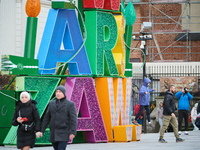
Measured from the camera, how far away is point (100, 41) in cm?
1279

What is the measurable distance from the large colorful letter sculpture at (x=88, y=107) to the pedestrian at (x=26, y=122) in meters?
4.09

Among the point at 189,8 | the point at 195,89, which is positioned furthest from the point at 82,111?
the point at 189,8

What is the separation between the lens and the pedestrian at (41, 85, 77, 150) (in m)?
7.59

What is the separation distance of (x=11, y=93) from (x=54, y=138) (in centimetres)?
422

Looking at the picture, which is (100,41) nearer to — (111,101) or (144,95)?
(111,101)

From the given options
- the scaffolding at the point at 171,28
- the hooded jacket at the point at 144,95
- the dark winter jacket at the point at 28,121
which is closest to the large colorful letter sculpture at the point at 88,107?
the dark winter jacket at the point at 28,121

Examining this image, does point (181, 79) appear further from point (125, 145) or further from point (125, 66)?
point (125, 145)

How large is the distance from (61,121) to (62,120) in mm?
24

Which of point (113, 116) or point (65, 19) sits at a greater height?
point (65, 19)

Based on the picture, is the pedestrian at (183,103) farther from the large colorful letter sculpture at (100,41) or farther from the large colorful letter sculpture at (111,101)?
the large colorful letter sculpture at (100,41)

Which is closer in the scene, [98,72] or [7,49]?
[98,72]

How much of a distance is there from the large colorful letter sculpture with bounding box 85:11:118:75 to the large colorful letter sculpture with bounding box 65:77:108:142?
568 millimetres

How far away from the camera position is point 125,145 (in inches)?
469

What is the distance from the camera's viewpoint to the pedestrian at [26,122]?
26.1 ft
